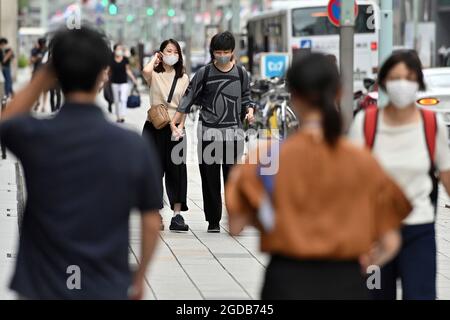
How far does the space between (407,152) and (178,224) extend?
616 cm

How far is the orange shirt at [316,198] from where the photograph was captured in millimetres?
4496

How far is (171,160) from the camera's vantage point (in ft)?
39.3

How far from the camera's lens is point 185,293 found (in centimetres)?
877

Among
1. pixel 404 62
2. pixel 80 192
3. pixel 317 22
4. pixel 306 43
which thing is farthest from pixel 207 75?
pixel 317 22

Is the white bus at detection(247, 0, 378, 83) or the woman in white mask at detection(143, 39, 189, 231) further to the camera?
the white bus at detection(247, 0, 378, 83)

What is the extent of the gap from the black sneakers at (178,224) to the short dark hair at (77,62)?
7.35 metres

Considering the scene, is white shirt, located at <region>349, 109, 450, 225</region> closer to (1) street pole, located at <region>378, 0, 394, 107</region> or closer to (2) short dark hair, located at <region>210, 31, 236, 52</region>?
(2) short dark hair, located at <region>210, 31, 236, 52</region>

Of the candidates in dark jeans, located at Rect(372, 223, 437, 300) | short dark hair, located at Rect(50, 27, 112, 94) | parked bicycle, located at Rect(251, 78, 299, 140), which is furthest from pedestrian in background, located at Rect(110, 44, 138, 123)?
short dark hair, located at Rect(50, 27, 112, 94)

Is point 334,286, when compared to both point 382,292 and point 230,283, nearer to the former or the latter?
point 382,292

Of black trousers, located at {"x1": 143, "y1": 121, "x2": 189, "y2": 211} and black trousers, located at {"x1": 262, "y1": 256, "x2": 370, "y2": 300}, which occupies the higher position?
black trousers, located at {"x1": 262, "y1": 256, "x2": 370, "y2": 300}

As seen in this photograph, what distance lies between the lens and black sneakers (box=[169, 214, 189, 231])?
12.0 m

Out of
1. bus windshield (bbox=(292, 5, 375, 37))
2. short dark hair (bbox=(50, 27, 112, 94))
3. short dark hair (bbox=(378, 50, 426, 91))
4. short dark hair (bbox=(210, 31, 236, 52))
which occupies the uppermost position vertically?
short dark hair (bbox=(50, 27, 112, 94))

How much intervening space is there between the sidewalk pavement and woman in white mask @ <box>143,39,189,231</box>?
1.21 ft
